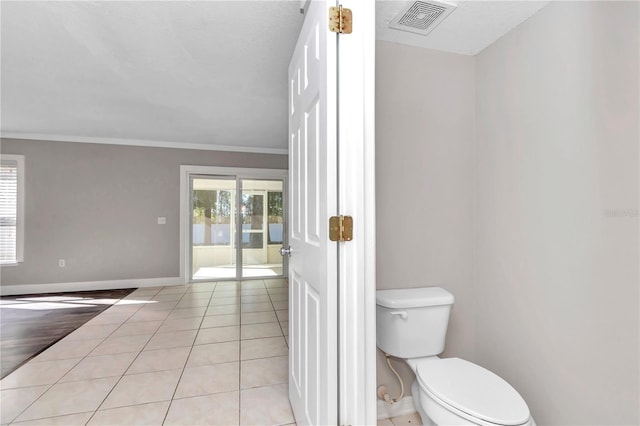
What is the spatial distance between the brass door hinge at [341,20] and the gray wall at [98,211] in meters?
4.58

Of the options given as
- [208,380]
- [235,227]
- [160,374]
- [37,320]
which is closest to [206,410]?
[208,380]

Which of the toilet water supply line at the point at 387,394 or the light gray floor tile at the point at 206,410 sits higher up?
the toilet water supply line at the point at 387,394

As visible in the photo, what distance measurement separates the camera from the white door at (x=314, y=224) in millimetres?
1031

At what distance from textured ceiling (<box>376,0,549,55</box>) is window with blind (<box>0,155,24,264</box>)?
5461 mm

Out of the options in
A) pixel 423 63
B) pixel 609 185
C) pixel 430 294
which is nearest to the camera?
pixel 609 185

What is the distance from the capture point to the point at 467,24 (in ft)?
5.18

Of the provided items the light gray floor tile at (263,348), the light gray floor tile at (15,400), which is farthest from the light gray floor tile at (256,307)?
the light gray floor tile at (15,400)

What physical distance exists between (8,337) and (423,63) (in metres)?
4.26

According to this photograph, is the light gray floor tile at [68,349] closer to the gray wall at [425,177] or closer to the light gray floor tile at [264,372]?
the light gray floor tile at [264,372]

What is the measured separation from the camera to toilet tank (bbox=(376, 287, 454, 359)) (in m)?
1.53

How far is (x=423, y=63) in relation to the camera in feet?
5.80

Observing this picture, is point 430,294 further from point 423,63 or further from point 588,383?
point 423,63

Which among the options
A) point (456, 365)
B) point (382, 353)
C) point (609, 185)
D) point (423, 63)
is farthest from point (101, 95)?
point (609, 185)

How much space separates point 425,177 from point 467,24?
83 cm
